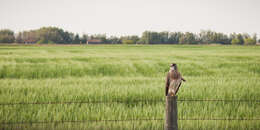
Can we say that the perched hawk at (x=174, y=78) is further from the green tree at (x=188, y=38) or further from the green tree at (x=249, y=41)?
the green tree at (x=249, y=41)

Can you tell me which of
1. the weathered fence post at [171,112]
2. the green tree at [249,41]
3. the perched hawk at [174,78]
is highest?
the green tree at [249,41]

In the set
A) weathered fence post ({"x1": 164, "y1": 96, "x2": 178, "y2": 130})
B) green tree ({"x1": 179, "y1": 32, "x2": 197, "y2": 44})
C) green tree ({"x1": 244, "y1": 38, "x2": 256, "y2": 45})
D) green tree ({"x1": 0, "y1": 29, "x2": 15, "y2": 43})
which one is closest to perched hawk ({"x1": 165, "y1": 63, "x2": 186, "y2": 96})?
weathered fence post ({"x1": 164, "y1": 96, "x2": 178, "y2": 130})

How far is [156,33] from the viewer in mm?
110500

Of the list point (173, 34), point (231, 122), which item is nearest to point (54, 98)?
point (231, 122)

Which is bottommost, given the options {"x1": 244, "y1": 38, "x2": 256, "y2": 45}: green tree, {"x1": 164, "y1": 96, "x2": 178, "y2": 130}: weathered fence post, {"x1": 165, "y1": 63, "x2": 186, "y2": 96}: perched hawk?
{"x1": 164, "y1": 96, "x2": 178, "y2": 130}: weathered fence post

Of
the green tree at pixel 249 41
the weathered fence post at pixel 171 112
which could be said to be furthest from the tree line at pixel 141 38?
the weathered fence post at pixel 171 112

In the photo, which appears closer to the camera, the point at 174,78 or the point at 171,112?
the point at 174,78

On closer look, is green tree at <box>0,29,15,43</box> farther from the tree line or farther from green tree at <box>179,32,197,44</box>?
green tree at <box>179,32,197,44</box>

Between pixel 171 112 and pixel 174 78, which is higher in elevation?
pixel 174 78

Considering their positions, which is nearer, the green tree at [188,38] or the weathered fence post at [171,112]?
the weathered fence post at [171,112]

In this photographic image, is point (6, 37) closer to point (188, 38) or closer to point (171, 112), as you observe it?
point (188, 38)

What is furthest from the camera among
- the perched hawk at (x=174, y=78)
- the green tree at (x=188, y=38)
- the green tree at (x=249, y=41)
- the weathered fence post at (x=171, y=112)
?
the green tree at (x=249, y=41)

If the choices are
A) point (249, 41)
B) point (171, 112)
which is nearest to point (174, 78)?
point (171, 112)

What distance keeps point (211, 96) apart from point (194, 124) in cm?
220
